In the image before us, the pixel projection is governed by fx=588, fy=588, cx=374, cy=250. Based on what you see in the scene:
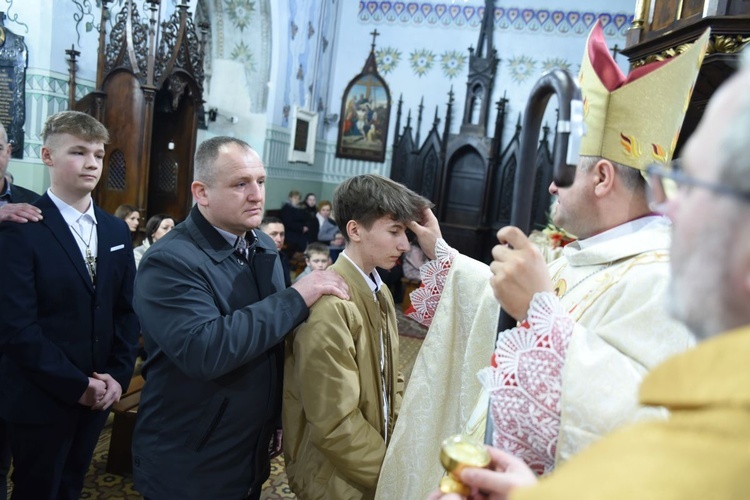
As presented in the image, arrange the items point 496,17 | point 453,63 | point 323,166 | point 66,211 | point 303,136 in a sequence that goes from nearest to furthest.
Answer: point 66,211 < point 303,136 < point 496,17 < point 453,63 < point 323,166

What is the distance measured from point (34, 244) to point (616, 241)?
6.79 ft

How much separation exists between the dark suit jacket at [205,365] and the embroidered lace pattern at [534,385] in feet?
2.51

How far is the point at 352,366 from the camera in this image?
1.84m

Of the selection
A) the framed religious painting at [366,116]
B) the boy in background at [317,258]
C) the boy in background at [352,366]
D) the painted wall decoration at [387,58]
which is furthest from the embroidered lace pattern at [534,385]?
the painted wall decoration at [387,58]

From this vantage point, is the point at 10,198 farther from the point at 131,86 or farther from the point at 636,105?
the point at 131,86

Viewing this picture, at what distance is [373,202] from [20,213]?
4.49 feet

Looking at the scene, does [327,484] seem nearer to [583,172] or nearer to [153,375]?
[153,375]

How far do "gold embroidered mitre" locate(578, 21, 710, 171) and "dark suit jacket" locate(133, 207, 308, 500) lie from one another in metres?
0.98

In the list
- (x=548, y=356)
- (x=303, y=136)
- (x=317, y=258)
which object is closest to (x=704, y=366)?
(x=548, y=356)

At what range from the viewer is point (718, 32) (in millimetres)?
2197

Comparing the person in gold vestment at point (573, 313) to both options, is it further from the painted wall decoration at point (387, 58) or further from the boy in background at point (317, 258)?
the painted wall decoration at point (387, 58)

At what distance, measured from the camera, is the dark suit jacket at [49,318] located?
2.19 meters

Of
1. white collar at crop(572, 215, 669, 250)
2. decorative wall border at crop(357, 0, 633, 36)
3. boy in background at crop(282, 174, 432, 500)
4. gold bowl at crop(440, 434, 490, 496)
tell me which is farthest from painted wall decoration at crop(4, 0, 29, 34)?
decorative wall border at crop(357, 0, 633, 36)

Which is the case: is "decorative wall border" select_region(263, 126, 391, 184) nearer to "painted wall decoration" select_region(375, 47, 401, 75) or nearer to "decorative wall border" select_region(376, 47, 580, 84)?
"painted wall decoration" select_region(375, 47, 401, 75)
